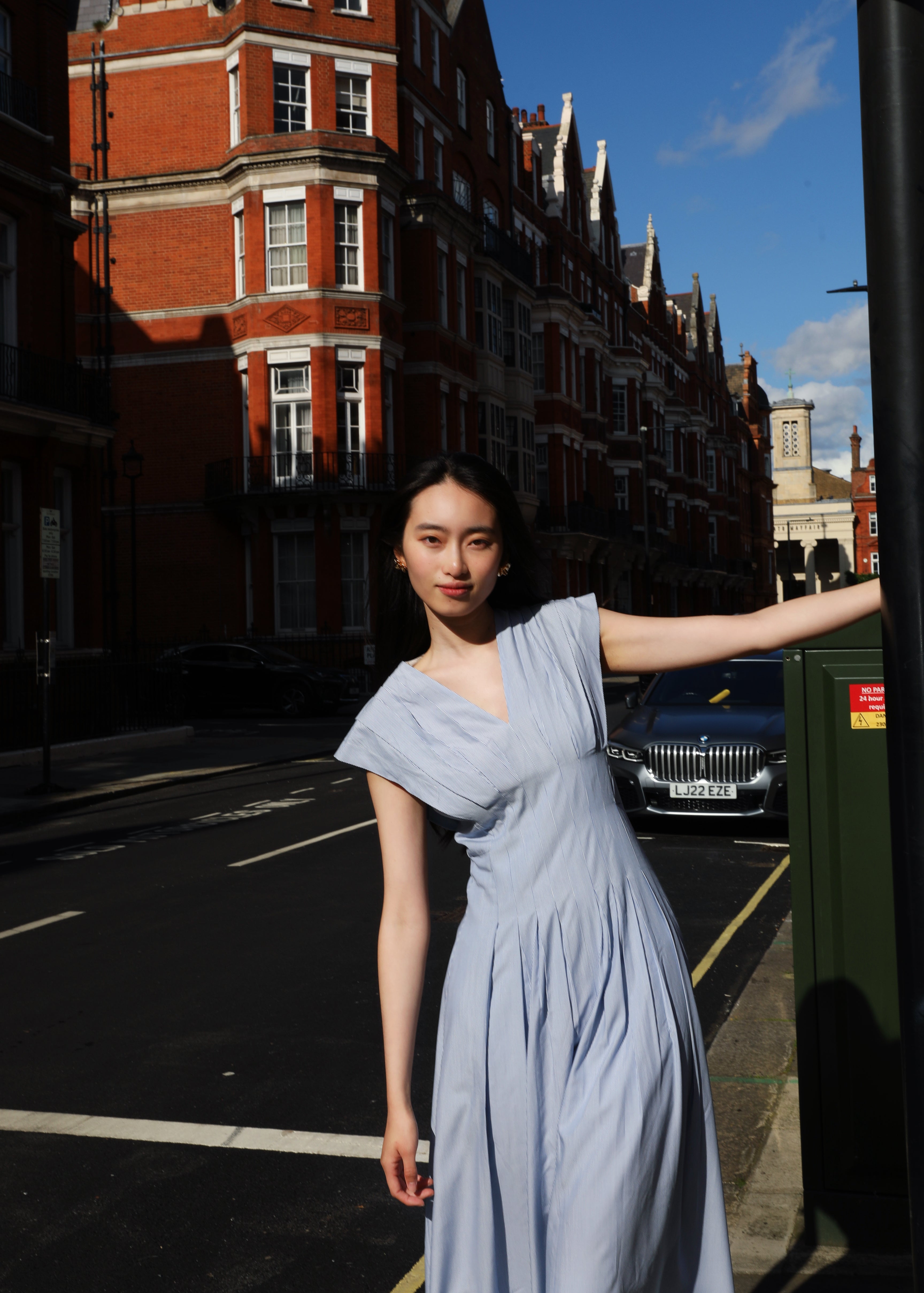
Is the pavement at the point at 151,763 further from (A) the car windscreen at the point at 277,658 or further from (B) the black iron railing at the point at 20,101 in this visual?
(B) the black iron railing at the point at 20,101

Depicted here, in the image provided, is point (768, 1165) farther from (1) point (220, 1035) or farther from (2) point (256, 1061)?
(1) point (220, 1035)

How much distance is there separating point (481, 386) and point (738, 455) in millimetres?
52680

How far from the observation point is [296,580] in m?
33.3

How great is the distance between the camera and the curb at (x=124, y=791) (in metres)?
13.5

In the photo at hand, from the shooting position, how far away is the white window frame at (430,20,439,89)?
37.4 m

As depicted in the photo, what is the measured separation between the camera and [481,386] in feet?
134

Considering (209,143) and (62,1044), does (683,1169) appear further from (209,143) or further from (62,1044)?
(209,143)

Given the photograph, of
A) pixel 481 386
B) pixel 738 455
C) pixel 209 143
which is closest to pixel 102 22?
pixel 209 143

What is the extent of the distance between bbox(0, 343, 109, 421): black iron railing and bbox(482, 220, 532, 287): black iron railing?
21.4m

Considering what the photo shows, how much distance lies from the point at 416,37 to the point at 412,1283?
123 ft

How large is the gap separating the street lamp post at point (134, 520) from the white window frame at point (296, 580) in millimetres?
3439

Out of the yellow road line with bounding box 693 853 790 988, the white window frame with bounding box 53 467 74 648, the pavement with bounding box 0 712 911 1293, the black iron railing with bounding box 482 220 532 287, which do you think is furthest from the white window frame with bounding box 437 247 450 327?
the yellow road line with bounding box 693 853 790 988

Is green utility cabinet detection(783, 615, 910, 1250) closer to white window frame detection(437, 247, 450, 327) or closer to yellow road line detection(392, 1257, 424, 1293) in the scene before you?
yellow road line detection(392, 1257, 424, 1293)

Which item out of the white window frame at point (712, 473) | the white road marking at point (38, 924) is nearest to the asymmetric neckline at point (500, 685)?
the white road marking at point (38, 924)
